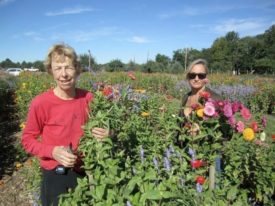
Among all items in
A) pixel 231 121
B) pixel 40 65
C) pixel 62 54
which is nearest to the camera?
pixel 62 54

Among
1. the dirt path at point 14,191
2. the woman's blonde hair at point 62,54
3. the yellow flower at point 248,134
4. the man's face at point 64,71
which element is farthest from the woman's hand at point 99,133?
the dirt path at point 14,191

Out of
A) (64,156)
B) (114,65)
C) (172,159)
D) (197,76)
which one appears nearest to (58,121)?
(64,156)

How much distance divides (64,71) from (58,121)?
0.37 m

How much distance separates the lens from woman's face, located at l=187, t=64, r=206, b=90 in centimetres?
382

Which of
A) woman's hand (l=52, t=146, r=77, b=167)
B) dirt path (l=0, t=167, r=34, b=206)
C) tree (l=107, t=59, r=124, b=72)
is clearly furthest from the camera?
tree (l=107, t=59, r=124, b=72)

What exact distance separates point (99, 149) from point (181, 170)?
589 mm

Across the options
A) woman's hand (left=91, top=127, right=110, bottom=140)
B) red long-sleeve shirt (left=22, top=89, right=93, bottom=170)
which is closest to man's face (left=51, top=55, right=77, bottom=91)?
red long-sleeve shirt (left=22, top=89, right=93, bottom=170)

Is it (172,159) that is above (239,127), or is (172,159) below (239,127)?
below

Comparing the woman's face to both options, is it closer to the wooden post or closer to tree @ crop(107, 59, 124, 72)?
the wooden post

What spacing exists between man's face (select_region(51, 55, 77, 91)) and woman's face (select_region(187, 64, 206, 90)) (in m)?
1.68

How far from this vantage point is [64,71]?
254 centimetres

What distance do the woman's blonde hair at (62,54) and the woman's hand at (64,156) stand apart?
24.8 inches

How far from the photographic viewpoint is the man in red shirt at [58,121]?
8.32 ft

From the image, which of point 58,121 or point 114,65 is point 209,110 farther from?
point 114,65
